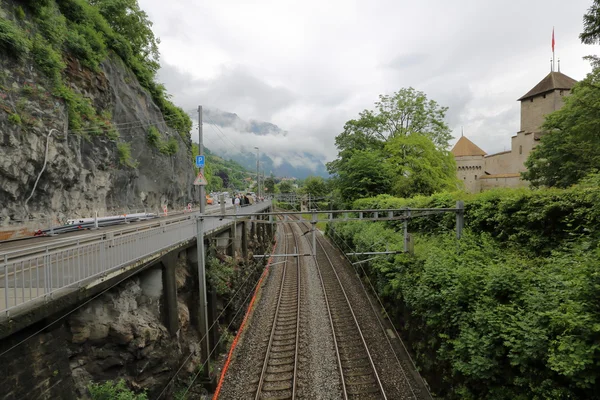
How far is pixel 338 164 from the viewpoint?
34.1m

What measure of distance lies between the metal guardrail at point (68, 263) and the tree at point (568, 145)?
1942 cm

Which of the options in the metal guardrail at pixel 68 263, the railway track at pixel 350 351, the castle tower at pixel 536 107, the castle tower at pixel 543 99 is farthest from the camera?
the castle tower at pixel 543 99

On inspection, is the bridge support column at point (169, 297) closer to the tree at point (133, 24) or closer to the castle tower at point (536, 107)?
the tree at point (133, 24)

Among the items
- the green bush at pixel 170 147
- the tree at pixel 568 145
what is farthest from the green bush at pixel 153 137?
the tree at pixel 568 145

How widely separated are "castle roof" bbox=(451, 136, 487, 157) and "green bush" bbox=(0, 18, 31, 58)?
55638 mm

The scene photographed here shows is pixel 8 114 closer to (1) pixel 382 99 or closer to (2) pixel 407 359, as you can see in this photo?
(2) pixel 407 359

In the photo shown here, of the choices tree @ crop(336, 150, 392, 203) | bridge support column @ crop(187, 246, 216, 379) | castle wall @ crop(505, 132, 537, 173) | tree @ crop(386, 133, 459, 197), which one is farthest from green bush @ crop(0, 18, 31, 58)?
castle wall @ crop(505, 132, 537, 173)

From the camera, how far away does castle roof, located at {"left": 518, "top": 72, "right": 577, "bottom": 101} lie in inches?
1599

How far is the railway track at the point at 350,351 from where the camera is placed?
336 inches

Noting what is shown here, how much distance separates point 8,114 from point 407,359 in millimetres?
18756

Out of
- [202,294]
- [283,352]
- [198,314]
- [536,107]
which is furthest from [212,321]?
[536,107]

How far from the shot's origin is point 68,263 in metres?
5.54

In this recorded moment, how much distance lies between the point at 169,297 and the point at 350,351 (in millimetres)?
6642

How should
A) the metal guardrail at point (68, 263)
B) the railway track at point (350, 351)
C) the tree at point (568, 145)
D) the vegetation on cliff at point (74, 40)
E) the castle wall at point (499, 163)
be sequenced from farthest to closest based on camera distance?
the castle wall at point (499, 163)
the tree at point (568, 145)
the vegetation on cliff at point (74, 40)
the railway track at point (350, 351)
the metal guardrail at point (68, 263)
